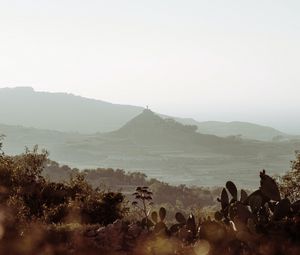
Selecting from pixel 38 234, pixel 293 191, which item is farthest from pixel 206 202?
pixel 38 234

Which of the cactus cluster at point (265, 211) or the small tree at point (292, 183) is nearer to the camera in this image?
the cactus cluster at point (265, 211)

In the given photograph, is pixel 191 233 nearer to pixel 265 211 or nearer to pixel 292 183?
pixel 265 211

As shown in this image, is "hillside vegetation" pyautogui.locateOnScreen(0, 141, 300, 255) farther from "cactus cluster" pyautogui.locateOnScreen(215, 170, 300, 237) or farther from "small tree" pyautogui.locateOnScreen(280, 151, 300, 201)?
"small tree" pyautogui.locateOnScreen(280, 151, 300, 201)

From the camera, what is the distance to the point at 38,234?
19.0m

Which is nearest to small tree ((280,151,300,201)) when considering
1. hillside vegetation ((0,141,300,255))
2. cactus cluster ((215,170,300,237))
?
hillside vegetation ((0,141,300,255))

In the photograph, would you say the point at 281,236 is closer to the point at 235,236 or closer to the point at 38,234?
the point at 235,236

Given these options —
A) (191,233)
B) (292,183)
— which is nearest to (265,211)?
(191,233)

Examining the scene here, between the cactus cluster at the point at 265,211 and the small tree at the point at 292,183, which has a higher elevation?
the cactus cluster at the point at 265,211

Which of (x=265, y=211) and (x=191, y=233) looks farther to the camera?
(x=191, y=233)

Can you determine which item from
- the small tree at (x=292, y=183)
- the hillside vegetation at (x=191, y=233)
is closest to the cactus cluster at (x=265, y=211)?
the hillside vegetation at (x=191, y=233)

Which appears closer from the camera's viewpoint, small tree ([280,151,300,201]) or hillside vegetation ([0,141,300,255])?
hillside vegetation ([0,141,300,255])

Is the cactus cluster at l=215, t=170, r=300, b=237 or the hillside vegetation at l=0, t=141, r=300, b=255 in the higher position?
the cactus cluster at l=215, t=170, r=300, b=237

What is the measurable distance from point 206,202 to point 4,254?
164413 mm

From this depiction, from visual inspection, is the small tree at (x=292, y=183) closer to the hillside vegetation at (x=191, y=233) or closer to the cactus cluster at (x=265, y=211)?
the hillside vegetation at (x=191, y=233)
